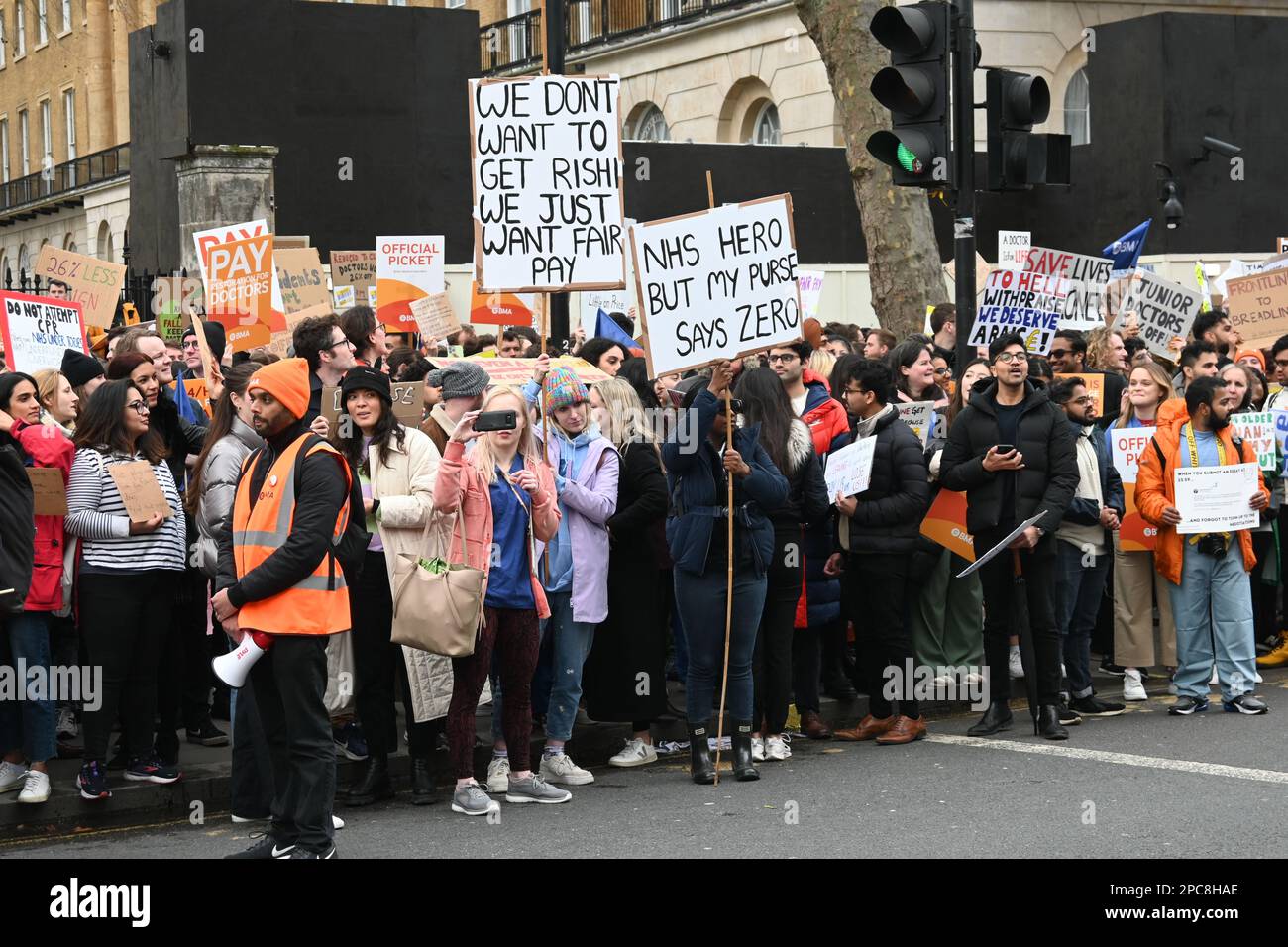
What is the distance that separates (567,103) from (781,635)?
3.19 meters

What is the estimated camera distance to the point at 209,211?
19516 mm

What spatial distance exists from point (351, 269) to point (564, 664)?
9.38 m

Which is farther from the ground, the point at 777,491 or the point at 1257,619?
the point at 777,491

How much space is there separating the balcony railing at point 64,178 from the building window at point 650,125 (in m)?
19.1

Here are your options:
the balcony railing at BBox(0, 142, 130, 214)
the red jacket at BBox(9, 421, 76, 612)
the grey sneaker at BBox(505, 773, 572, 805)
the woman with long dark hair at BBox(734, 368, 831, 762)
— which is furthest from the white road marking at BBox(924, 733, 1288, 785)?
the balcony railing at BBox(0, 142, 130, 214)

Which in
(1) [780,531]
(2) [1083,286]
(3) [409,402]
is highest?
(2) [1083,286]

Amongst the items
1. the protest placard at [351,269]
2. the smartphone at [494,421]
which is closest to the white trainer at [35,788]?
the smartphone at [494,421]

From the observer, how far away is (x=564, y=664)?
9.11m

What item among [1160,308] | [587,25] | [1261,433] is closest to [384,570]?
[1261,433]

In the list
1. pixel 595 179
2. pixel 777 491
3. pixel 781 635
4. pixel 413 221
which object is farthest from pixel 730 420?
pixel 413 221

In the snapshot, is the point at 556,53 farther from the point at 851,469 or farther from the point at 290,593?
the point at 290,593

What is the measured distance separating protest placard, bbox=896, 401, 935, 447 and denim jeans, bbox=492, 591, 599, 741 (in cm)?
254

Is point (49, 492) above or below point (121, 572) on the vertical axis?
above

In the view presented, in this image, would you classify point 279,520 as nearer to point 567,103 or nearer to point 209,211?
point 567,103
